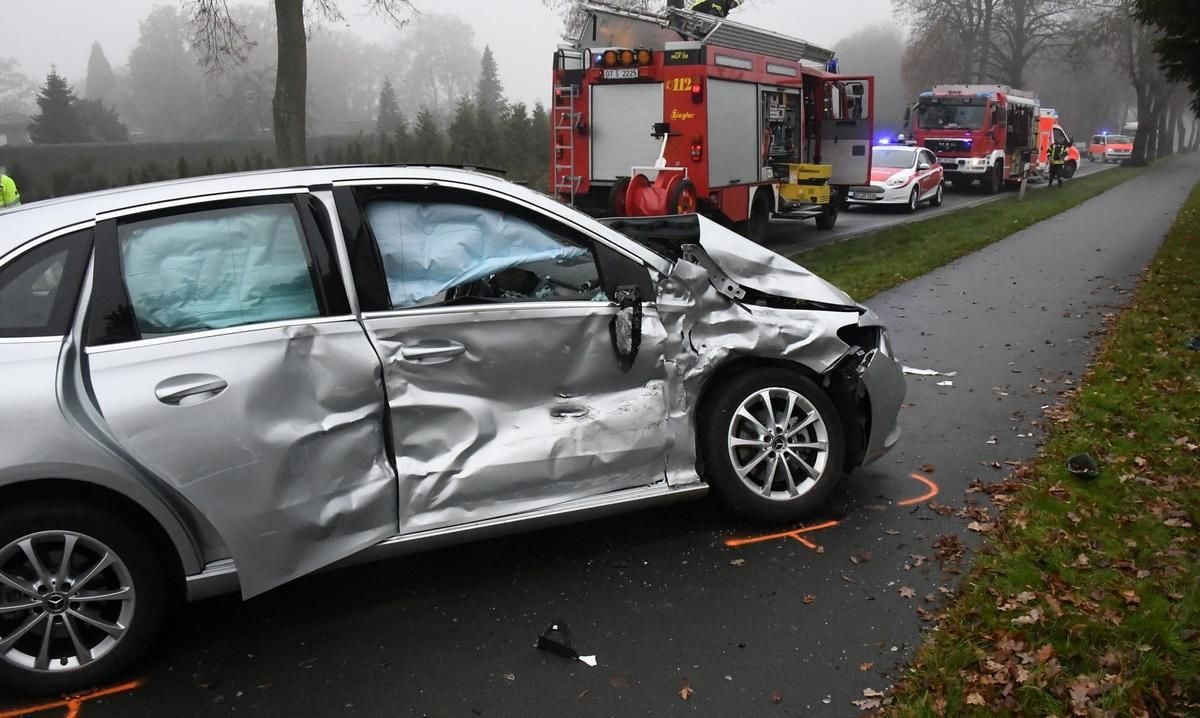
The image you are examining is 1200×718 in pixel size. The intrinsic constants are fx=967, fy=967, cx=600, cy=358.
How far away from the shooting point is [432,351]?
379 cm

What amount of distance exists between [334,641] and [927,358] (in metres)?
5.74

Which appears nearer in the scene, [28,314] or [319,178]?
[28,314]

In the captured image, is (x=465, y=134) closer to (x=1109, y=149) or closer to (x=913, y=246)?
(x=913, y=246)

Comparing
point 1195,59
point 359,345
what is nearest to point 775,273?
point 359,345

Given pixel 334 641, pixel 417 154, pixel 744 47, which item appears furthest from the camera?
pixel 417 154

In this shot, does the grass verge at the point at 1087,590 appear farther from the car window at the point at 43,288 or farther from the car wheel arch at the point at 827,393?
the car window at the point at 43,288

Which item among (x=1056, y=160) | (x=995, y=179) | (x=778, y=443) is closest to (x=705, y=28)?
(x=778, y=443)

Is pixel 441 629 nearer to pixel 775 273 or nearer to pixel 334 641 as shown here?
pixel 334 641

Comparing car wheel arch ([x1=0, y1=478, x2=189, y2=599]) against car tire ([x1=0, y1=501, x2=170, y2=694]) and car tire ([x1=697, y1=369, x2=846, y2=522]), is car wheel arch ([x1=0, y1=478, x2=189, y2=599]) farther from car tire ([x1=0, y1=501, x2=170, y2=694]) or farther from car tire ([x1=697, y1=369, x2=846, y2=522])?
car tire ([x1=697, y1=369, x2=846, y2=522])

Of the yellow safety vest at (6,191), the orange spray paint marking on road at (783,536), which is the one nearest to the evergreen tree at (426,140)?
the yellow safety vest at (6,191)

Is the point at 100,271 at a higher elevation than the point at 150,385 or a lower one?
higher

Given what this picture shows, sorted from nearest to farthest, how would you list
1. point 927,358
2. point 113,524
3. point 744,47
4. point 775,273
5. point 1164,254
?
point 113,524 → point 775,273 → point 927,358 → point 1164,254 → point 744,47

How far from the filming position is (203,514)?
11.0 ft

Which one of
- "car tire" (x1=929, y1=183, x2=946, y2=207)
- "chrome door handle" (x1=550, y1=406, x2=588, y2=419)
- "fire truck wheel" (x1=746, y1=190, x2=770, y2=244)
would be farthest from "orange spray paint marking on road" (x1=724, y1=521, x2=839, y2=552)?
"car tire" (x1=929, y1=183, x2=946, y2=207)
